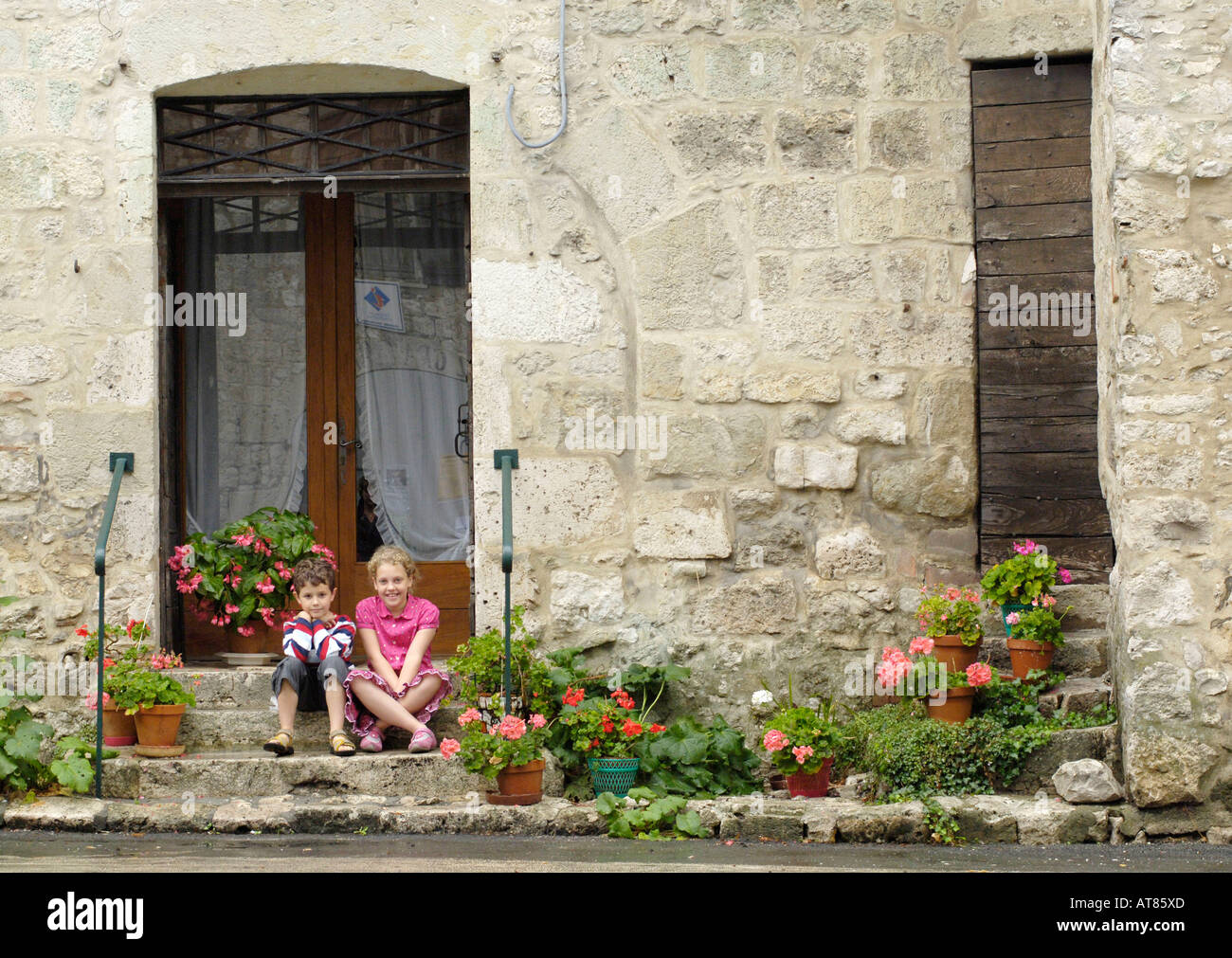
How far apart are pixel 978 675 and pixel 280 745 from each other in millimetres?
2585

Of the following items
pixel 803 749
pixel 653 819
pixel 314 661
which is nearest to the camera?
pixel 653 819

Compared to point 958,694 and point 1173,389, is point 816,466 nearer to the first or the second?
point 958,694

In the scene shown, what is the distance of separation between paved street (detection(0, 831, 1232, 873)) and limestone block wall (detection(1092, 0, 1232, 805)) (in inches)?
16.6

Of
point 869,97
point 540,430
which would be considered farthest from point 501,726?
point 869,97

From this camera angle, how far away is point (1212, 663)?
15.7 ft

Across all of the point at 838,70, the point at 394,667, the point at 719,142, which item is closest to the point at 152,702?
the point at 394,667

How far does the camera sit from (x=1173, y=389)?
15.9 feet

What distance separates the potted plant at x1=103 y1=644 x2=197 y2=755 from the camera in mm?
5293

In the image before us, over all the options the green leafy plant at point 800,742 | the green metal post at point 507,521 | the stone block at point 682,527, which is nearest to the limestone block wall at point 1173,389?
the green leafy plant at point 800,742

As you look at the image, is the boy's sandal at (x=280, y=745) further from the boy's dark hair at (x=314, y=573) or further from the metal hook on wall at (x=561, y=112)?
the metal hook on wall at (x=561, y=112)

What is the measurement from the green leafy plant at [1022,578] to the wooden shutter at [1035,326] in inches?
10.8

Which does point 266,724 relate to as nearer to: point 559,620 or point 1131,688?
point 559,620

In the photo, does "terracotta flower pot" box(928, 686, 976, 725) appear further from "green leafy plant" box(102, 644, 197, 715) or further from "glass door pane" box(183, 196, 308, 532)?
"glass door pane" box(183, 196, 308, 532)

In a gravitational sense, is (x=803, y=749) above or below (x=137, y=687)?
below
